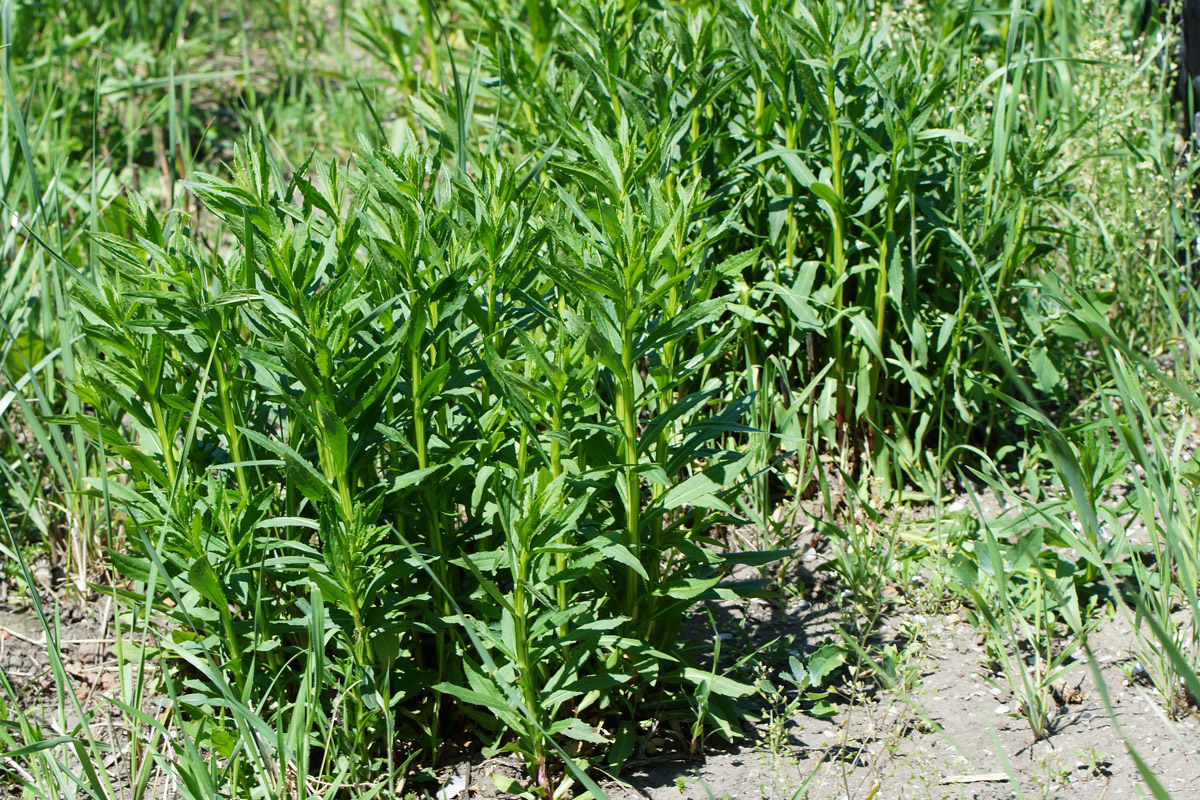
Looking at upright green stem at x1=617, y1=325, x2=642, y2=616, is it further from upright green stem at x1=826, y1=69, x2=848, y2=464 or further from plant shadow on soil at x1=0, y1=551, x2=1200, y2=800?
upright green stem at x1=826, y1=69, x2=848, y2=464

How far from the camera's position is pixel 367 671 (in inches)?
75.5

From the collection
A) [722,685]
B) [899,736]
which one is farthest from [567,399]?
[899,736]

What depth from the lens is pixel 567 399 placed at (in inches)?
74.5

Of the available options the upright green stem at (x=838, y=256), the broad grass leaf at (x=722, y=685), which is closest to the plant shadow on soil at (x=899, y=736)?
the broad grass leaf at (x=722, y=685)

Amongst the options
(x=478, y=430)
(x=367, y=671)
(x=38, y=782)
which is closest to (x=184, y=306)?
(x=478, y=430)

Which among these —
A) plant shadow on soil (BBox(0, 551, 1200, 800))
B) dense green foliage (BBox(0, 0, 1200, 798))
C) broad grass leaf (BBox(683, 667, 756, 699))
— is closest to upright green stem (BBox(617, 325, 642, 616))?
dense green foliage (BBox(0, 0, 1200, 798))

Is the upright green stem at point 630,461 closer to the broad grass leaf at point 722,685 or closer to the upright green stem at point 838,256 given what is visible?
the broad grass leaf at point 722,685

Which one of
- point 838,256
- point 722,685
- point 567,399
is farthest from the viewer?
point 838,256

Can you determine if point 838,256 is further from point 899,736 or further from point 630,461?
point 899,736

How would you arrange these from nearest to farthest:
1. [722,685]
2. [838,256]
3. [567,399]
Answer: [567,399] → [722,685] → [838,256]

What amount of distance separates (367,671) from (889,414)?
1.60 meters

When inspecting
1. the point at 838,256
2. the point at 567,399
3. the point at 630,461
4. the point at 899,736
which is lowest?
the point at 899,736

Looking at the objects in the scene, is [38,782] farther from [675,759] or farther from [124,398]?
[675,759]

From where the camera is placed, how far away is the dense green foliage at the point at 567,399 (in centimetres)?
184
